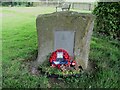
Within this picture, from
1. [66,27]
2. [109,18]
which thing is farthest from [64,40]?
[109,18]

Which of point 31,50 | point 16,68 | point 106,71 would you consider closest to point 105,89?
point 106,71

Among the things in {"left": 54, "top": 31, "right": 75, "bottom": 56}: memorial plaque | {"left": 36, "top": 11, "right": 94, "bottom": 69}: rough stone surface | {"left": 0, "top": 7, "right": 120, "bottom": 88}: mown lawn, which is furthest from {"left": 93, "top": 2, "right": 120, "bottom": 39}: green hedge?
{"left": 54, "top": 31, "right": 75, "bottom": 56}: memorial plaque

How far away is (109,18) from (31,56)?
2.78 meters

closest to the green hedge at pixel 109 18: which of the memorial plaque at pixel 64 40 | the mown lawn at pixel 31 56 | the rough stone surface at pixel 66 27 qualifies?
the mown lawn at pixel 31 56

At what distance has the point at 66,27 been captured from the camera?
4.18 meters

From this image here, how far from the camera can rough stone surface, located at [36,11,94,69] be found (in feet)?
13.6

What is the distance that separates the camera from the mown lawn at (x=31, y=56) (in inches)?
146

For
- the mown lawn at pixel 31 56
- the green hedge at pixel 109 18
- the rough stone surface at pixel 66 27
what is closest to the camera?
the mown lawn at pixel 31 56

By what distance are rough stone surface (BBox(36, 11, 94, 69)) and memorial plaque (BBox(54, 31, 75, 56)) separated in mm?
55

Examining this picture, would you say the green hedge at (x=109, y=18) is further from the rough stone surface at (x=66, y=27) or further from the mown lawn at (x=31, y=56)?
the rough stone surface at (x=66, y=27)

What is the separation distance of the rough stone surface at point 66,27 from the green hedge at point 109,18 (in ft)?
7.96

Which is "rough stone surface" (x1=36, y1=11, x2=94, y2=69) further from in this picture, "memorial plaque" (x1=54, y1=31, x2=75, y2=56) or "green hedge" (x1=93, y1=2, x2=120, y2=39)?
"green hedge" (x1=93, y1=2, x2=120, y2=39)

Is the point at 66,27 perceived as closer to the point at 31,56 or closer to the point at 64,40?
the point at 64,40

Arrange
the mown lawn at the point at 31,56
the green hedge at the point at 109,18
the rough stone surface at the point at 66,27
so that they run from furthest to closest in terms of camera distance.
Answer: the green hedge at the point at 109,18 → the rough stone surface at the point at 66,27 → the mown lawn at the point at 31,56
